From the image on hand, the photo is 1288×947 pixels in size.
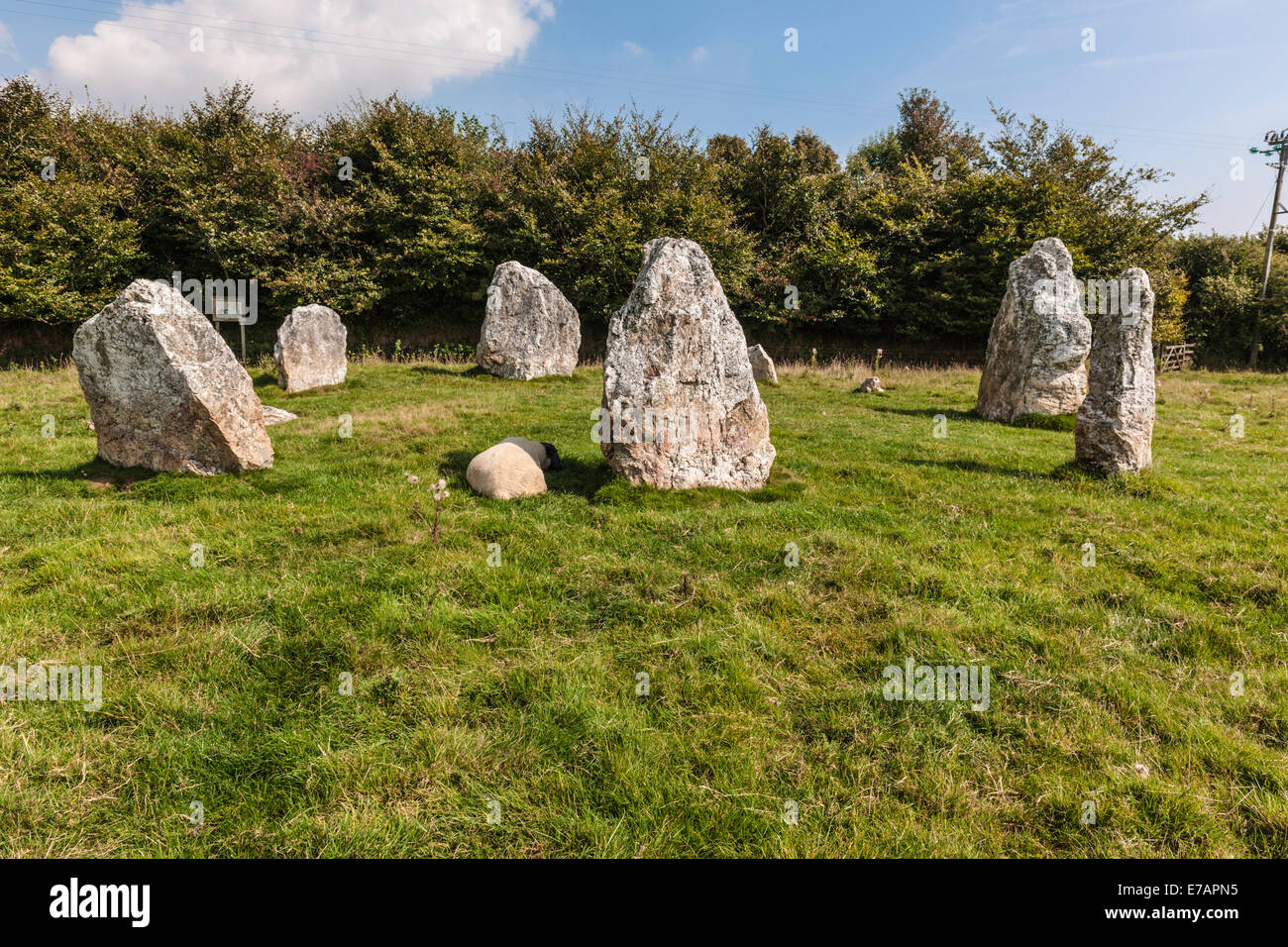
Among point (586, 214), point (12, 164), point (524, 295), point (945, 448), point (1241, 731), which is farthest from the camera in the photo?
point (586, 214)

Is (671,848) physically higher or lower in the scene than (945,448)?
lower

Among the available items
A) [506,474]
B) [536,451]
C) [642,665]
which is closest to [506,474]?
[506,474]

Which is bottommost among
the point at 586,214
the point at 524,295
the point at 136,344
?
the point at 136,344

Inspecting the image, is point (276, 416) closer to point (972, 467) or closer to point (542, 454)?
point (542, 454)

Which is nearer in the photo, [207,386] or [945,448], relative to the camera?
[207,386]

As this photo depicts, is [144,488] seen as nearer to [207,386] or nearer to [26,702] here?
[207,386]

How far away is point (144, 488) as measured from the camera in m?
7.48

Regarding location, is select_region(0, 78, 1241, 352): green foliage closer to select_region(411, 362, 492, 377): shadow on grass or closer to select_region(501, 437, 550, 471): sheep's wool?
select_region(411, 362, 492, 377): shadow on grass

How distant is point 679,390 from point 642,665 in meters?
4.10

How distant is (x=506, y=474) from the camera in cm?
738
